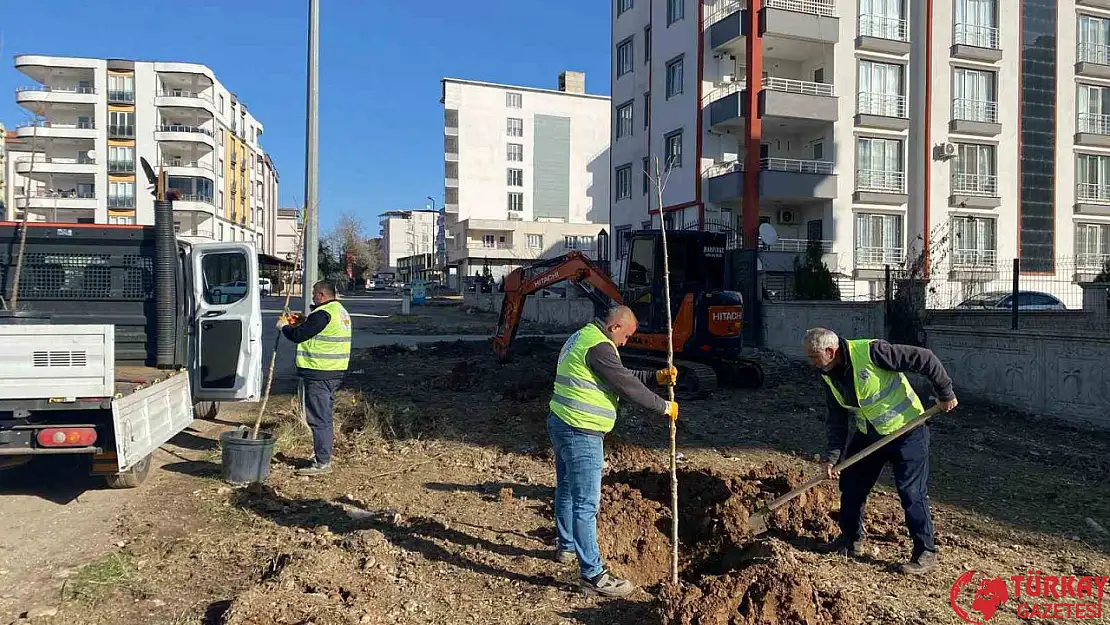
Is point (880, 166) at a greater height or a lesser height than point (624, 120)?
lesser

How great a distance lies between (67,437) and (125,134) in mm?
59739

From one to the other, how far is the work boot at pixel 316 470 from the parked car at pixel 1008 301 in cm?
1069

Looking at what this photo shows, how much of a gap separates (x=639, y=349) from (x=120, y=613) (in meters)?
9.74

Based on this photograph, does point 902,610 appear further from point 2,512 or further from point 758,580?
point 2,512

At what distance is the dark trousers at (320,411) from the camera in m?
7.36

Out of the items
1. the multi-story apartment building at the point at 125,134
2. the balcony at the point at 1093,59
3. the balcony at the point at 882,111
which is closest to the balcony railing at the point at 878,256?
the balcony at the point at 882,111

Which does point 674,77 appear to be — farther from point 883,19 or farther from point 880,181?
point 880,181

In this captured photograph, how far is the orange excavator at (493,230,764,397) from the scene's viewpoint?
41.8ft

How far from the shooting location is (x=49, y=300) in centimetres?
799

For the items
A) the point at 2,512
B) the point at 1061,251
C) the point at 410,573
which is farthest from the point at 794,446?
the point at 1061,251

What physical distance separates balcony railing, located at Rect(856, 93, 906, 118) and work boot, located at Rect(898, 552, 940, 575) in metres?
26.0

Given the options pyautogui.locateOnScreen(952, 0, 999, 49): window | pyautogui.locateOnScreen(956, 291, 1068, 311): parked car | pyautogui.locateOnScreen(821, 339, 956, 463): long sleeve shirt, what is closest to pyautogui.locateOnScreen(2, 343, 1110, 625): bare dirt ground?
pyautogui.locateOnScreen(821, 339, 956, 463): long sleeve shirt

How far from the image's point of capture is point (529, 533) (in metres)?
5.81

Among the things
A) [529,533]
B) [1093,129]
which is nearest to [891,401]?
[529,533]
